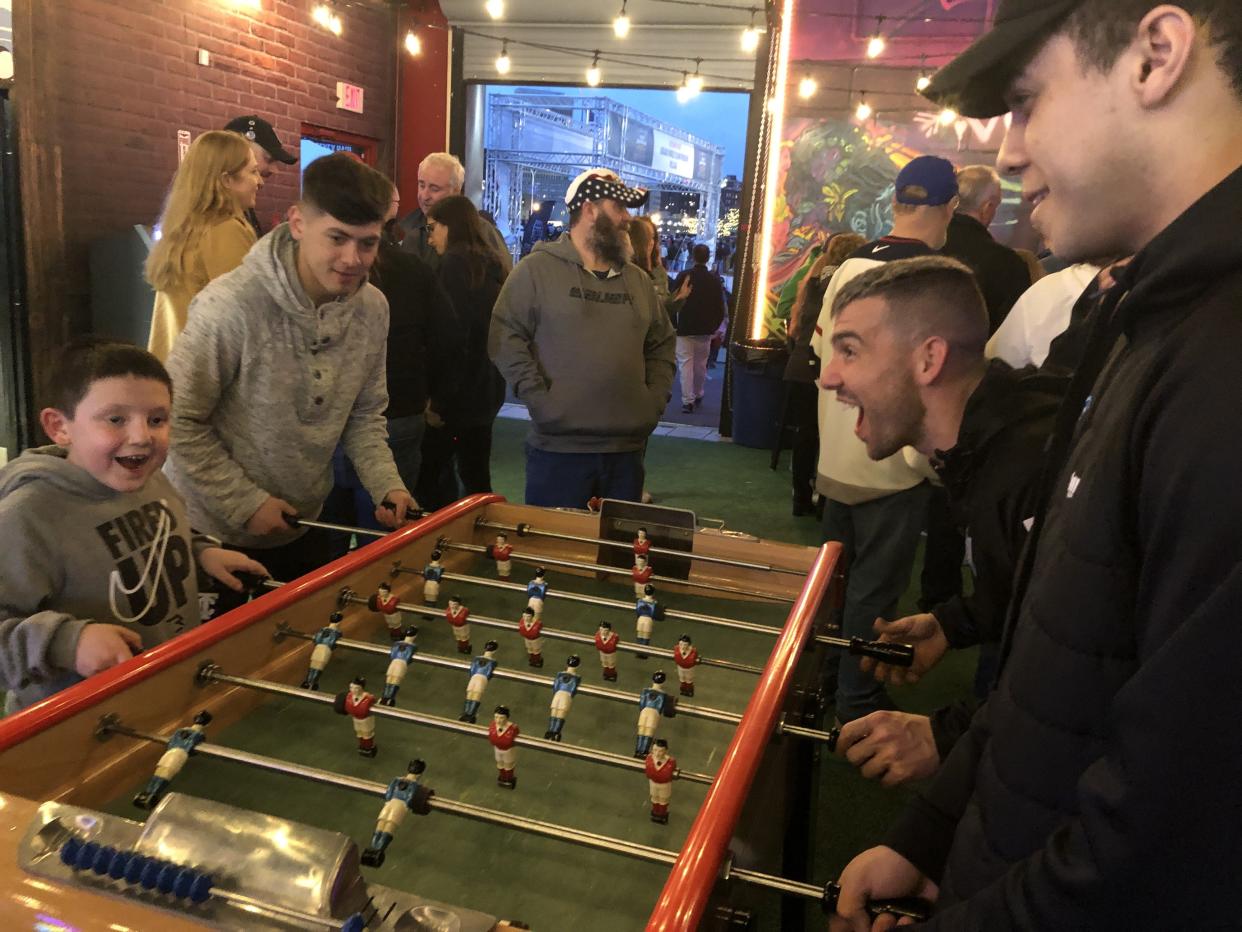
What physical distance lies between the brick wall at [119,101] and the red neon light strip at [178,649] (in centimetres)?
377

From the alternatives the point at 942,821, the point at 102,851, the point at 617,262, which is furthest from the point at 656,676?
the point at 617,262

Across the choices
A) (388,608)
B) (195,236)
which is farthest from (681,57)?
(388,608)

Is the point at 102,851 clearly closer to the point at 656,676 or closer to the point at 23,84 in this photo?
the point at 656,676

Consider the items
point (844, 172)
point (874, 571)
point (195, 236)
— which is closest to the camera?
point (195, 236)

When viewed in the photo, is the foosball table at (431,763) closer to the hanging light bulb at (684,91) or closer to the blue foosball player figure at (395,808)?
the blue foosball player figure at (395,808)

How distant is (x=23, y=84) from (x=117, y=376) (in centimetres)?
368

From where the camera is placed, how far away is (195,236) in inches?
104

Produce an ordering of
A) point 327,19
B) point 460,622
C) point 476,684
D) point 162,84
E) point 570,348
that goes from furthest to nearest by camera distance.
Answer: point 327,19 → point 162,84 → point 570,348 → point 460,622 → point 476,684

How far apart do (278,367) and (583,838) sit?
140 cm

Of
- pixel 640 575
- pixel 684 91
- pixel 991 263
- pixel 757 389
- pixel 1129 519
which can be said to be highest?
pixel 684 91

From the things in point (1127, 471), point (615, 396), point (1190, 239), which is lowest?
point (615, 396)

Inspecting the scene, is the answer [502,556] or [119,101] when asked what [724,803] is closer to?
[502,556]

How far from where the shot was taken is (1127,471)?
0.71 metres

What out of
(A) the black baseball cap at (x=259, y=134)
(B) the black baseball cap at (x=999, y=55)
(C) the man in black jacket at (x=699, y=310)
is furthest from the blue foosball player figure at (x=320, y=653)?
(C) the man in black jacket at (x=699, y=310)
